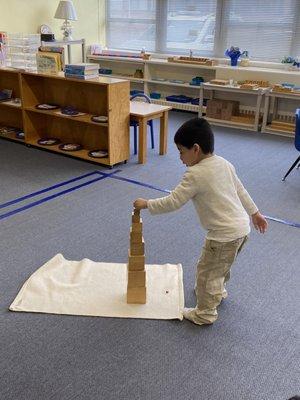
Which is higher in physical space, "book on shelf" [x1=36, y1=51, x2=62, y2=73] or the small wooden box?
"book on shelf" [x1=36, y1=51, x2=62, y2=73]

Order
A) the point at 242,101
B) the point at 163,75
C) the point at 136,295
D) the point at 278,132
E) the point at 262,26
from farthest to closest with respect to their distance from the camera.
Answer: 1. the point at 163,75
2. the point at 242,101
3. the point at 262,26
4. the point at 278,132
5. the point at 136,295

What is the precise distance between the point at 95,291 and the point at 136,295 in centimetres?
25

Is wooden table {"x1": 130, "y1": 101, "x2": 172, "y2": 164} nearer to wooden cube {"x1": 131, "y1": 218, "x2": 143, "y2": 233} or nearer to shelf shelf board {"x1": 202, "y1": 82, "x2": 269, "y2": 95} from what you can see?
shelf shelf board {"x1": 202, "y1": 82, "x2": 269, "y2": 95}

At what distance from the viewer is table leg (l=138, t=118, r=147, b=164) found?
13.6 ft

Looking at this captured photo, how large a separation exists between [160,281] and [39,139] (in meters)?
3.13

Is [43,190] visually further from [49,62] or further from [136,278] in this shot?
[136,278]

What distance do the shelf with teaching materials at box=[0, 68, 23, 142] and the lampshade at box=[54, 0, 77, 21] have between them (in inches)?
70.8

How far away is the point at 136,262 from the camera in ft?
6.63

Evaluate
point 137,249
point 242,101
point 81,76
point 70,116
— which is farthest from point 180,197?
point 242,101

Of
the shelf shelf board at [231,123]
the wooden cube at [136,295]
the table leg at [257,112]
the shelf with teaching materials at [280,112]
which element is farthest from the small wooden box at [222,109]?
the wooden cube at [136,295]

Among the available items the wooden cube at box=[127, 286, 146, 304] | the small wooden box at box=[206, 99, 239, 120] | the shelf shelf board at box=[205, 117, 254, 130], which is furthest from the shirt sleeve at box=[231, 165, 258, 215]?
the small wooden box at box=[206, 99, 239, 120]

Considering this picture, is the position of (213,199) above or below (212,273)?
above

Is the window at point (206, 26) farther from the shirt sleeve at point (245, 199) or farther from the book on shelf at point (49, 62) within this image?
the shirt sleeve at point (245, 199)

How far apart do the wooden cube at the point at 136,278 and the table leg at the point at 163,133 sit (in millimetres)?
2694
